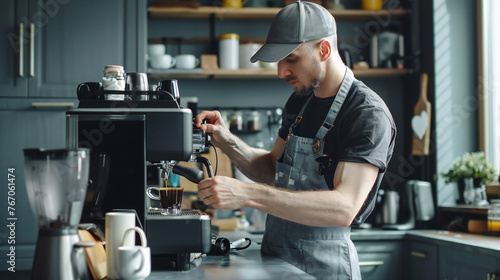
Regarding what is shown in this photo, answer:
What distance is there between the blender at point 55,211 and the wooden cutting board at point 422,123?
257cm

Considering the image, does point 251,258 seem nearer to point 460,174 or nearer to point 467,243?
point 467,243

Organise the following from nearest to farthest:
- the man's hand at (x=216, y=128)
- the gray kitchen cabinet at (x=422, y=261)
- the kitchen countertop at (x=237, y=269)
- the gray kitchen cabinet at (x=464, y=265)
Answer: the kitchen countertop at (x=237, y=269) < the man's hand at (x=216, y=128) < the gray kitchen cabinet at (x=464, y=265) < the gray kitchen cabinet at (x=422, y=261)

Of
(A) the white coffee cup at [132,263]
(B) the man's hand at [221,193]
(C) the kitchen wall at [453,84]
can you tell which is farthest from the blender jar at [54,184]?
(C) the kitchen wall at [453,84]

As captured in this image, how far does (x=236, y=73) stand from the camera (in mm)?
3414

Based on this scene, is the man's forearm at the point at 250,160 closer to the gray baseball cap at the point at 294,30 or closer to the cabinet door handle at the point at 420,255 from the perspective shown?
the gray baseball cap at the point at 294,30

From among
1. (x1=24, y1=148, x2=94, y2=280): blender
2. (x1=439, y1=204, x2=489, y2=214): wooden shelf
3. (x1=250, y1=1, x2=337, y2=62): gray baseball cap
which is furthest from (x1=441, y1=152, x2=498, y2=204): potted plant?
(x1=24, y1=148, x2=94, y2=280): blender

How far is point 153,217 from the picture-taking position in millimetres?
1438

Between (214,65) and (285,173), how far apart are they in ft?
5.30

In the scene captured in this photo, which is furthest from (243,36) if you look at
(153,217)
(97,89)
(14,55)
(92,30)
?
(153,217)

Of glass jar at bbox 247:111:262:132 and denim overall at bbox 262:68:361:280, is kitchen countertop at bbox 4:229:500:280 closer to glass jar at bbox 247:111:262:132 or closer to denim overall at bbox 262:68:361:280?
denim overall at bbox 262:68:361:280

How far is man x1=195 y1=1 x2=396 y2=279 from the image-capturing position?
1568 millimetres

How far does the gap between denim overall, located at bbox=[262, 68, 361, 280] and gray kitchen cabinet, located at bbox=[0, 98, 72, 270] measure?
163 centimetres

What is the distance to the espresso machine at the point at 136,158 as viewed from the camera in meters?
1.42

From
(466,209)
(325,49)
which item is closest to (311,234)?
(325,49)
